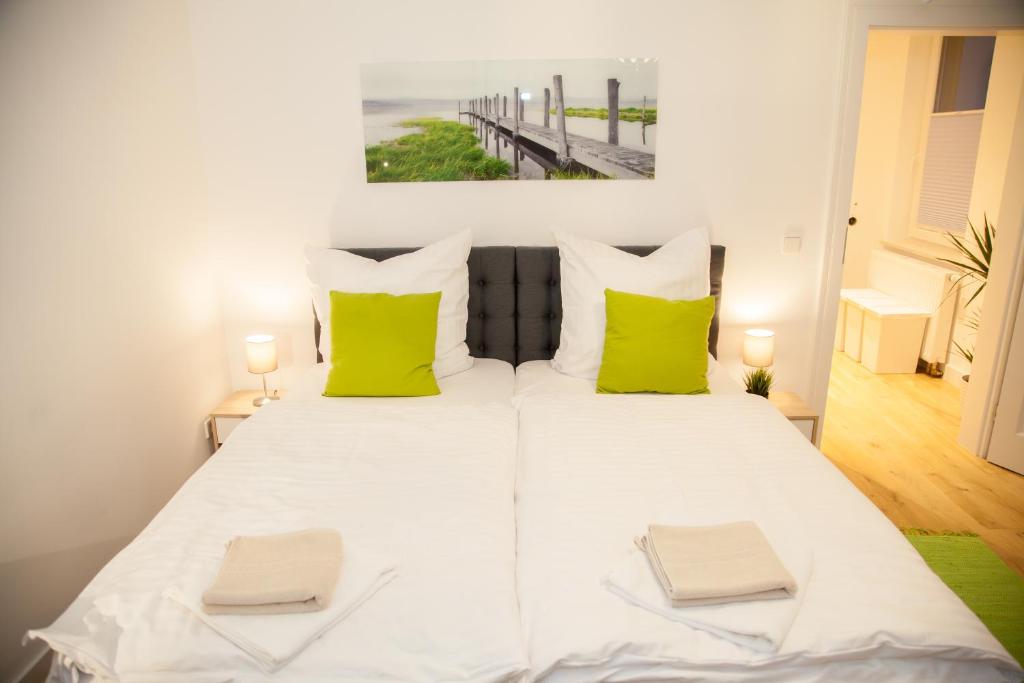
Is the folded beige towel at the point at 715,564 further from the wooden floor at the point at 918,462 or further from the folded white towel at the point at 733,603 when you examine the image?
the wooden floor at the point at 918,462

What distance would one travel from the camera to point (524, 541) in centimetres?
166

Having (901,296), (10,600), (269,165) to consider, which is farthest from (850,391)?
(10,600)

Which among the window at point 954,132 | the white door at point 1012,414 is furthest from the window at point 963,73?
the white door at point 1012,414

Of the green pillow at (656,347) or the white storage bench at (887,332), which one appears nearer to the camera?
the green pillow at (656,347)

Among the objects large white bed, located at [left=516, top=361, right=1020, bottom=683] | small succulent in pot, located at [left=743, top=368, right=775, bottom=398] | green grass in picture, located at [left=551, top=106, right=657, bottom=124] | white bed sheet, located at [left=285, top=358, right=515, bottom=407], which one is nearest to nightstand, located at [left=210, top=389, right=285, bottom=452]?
white bed sheet, located at [left=285, top=358, right=515, bottom=407]

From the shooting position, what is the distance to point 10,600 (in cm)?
195

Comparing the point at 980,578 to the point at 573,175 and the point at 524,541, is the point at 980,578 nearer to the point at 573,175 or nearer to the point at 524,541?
the point at 524,541

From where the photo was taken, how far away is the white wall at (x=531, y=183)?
2828mm

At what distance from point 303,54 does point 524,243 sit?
122 centimetres

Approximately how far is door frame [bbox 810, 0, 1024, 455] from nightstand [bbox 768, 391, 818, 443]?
0.30 meters

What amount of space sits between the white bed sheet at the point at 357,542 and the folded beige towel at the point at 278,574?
0.22ft

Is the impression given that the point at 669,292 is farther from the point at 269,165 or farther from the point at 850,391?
the point at 850,391

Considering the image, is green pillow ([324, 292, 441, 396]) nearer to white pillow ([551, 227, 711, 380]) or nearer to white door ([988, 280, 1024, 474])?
white pillow ([551, 227, 711, 380])

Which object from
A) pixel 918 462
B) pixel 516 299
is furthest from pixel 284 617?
pixel 918 462
